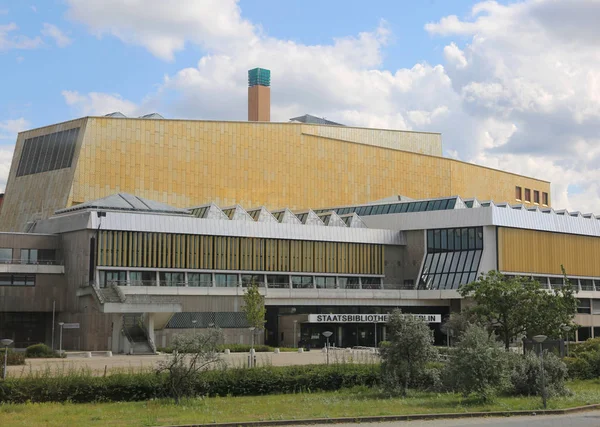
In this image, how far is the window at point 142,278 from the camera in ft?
283

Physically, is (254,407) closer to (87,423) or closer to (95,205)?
(87,423)

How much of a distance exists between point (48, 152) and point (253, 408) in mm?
75703

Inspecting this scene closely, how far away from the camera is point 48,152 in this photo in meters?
107

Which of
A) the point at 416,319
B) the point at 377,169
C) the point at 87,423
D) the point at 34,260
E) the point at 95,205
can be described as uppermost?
the point at 377,169

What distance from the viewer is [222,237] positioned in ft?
305

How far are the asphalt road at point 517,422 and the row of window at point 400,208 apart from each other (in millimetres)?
67083

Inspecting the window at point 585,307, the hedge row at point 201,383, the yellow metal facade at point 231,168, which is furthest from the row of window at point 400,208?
the hedge row at point 201,383

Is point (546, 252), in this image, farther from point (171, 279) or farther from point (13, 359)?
point (13, 359)

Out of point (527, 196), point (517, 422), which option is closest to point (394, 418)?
point (517, 422)

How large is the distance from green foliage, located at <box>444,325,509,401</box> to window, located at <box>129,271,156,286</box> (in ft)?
162

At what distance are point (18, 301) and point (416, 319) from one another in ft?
164

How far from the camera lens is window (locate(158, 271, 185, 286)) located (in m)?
88.9

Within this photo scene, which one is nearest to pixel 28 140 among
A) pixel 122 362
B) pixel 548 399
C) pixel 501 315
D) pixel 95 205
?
pixel 95 205

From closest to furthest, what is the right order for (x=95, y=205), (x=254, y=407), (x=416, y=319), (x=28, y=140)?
(x=254, y=407), (x=416, y=319), (x=95, y=205), (x=28, y=140)
